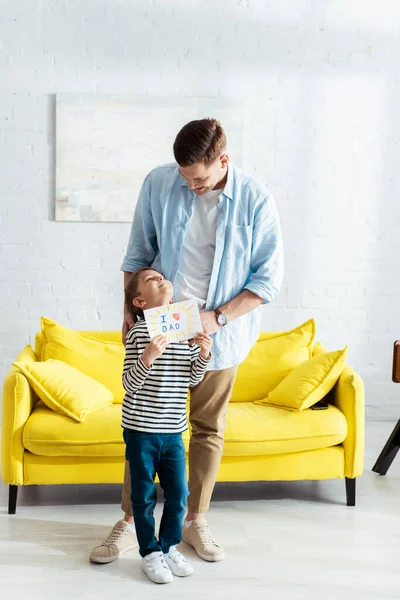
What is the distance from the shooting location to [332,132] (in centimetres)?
450

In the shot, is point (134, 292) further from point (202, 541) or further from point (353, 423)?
point (353, 423)

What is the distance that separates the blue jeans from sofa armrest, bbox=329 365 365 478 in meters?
0.93

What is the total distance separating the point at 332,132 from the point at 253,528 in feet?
8.03

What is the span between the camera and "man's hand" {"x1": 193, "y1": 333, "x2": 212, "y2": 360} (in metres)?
2.40

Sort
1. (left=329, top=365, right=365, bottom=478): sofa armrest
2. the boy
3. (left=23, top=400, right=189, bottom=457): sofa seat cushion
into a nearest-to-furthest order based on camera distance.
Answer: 1. the boy
2. (left=23, top=400, right=189, bottom=457): sofa seat cushion
3. (left=329, top=365, right=365, bottom=478): sofa armrest

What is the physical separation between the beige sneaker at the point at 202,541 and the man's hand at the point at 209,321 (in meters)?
0.73

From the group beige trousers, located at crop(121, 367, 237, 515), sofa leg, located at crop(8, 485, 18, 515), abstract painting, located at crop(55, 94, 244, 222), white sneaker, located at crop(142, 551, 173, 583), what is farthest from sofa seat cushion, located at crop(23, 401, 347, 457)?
abstract painting, located at crop(55, 94, 244, 222)

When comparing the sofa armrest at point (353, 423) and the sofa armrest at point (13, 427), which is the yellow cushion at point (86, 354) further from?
the sofa armrest at point (353, 423)

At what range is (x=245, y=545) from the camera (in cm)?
280

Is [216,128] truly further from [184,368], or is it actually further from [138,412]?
[138,412]

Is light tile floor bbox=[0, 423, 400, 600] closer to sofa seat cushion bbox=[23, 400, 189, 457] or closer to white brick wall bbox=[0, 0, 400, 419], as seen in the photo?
sofa seat cushion bbox=[23, 400, 189, 457]

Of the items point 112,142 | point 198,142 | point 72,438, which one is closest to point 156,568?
point 72,438

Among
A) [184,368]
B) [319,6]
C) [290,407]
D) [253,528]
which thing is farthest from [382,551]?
[319,6]

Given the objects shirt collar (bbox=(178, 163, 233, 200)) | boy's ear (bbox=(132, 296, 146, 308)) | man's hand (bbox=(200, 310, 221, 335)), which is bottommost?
man's hand (bbox=(200, 310, 221, 335))
